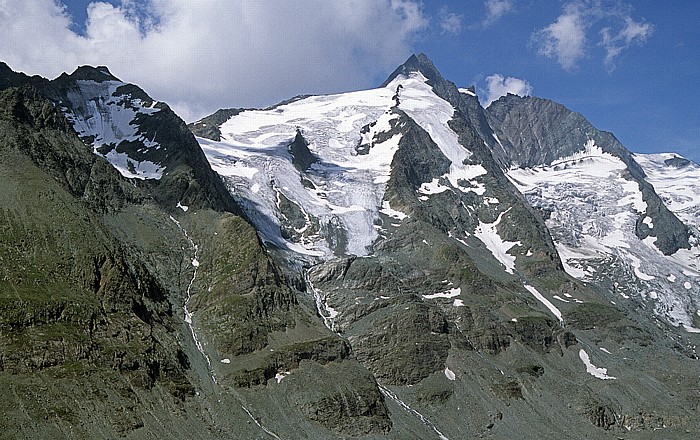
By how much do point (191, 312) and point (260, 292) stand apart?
18900mm

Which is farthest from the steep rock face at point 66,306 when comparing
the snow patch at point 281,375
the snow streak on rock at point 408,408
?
the snow streak on rock at point 408,408

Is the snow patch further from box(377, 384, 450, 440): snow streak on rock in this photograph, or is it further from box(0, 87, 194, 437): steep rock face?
box(377, 384, 450, 440): snow streak on rock

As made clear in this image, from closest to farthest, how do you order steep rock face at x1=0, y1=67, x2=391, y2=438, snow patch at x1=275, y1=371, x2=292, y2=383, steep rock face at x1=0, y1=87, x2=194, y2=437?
steep rock face at x1=0, y1=87, x2=194, y2=437 < steep rock face at x1=0, y1=67, x2=391, y2=438 < snow patch at x1=275, y1=371, x2=292, y2=383

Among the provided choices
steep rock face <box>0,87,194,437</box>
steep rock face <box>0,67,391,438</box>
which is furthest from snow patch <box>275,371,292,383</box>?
steep rock face <box>0,87,194,437</box>

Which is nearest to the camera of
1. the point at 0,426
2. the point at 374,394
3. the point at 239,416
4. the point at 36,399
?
the point at 0,426

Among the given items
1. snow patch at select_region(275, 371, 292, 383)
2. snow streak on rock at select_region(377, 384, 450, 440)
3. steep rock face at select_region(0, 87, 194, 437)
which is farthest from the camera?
snow streak on rock at select_region(377, 384, 450, 440)

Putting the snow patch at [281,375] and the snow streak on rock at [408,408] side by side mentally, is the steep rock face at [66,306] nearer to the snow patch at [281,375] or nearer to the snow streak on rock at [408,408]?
the snow patch at [281,375]

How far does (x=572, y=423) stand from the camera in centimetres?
19288

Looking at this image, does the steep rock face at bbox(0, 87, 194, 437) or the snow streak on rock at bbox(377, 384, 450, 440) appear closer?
the steep rock face at bbox(0, 87, 194, 437)

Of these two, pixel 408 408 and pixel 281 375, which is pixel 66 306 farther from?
pixel 408 408

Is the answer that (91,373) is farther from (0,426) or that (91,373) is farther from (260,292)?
(260,292)

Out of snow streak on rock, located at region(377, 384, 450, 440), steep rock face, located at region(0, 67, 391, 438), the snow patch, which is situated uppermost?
steep rock face, located at region(0, 67, 391, 438)

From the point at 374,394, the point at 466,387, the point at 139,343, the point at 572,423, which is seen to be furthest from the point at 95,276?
the point at 572,423

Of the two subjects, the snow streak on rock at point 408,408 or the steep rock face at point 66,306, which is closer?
the steep rock face at point 66,306
